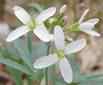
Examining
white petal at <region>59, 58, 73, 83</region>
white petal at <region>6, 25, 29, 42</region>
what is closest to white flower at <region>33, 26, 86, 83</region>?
white petal at <region>59, 58, 73, 83</region>

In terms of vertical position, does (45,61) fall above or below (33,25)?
below

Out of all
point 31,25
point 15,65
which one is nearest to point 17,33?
point 31,25

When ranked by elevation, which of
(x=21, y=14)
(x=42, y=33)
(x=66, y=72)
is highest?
(x=21, y=14)

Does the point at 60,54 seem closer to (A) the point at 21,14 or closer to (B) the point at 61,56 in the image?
(B) the point at 61,56

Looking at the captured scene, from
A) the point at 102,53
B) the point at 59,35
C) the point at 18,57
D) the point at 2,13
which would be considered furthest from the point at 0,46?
the point at 2,13

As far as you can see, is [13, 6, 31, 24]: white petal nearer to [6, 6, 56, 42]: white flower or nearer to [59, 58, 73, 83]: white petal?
[6, 6, 56, 42]: white flower

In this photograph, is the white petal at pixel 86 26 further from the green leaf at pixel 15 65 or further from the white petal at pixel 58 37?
the green leaf at pixel 15 65
